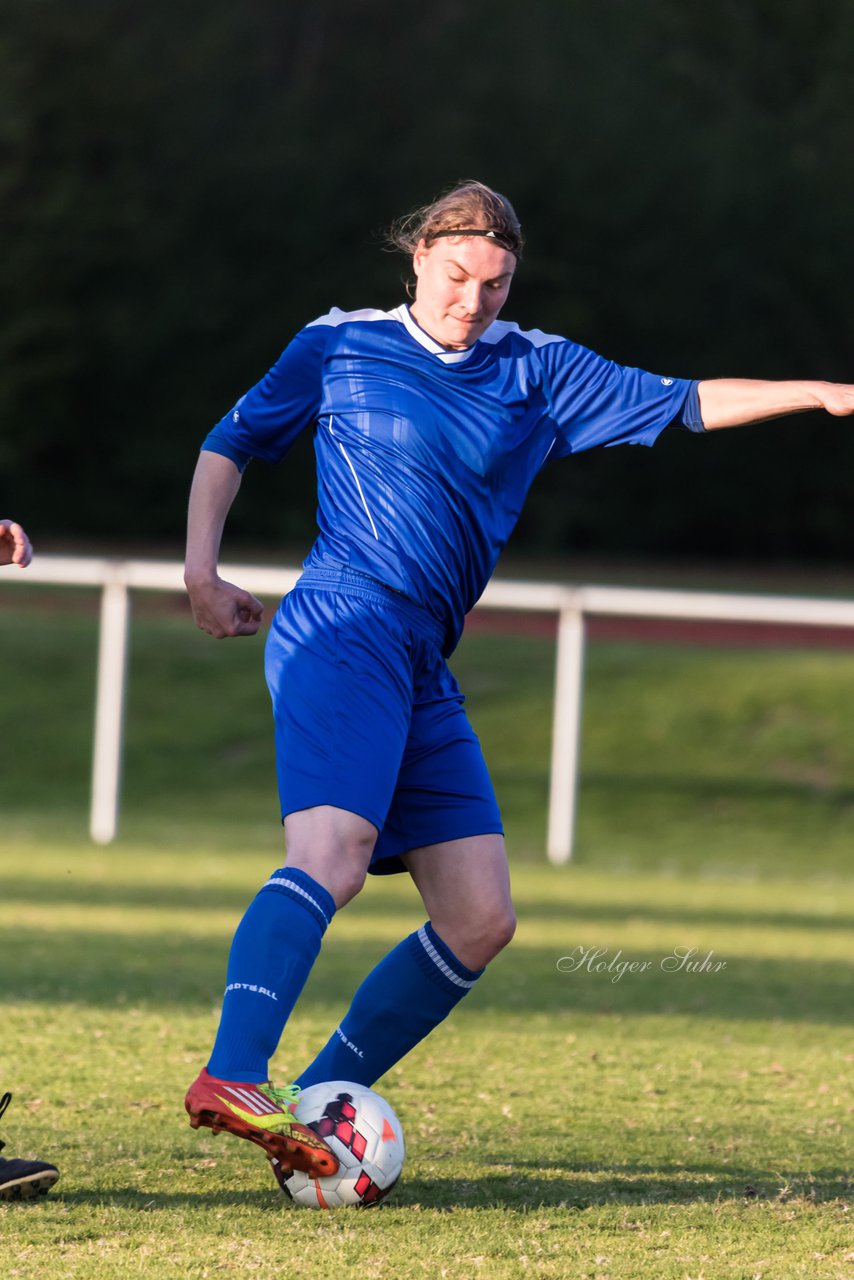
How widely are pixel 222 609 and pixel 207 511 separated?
0.22m

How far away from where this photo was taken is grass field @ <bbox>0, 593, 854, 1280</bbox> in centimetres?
331

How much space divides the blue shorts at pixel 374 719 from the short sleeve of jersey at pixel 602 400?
553mm

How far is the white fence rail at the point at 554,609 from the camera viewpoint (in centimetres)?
1033

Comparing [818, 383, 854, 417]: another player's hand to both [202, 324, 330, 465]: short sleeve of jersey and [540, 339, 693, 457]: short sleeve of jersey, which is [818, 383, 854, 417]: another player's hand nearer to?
[540, 339, 693, 457]: short sleeve of jersey

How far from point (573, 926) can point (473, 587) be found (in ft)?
14.7

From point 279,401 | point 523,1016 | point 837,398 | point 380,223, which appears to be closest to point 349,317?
point 279,401

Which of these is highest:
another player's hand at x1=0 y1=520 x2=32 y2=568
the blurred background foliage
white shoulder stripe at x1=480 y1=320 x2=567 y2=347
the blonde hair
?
the blurred background foliage

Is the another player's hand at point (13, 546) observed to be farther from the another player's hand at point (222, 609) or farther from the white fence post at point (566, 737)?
the white fence post at point (566, 737)

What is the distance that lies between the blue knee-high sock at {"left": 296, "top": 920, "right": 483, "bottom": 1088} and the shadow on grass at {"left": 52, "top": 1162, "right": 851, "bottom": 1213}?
0.86 feet

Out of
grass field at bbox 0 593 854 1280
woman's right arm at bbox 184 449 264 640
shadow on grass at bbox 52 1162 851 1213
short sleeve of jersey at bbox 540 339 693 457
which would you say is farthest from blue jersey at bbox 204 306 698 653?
grass field at bbox 0 593 854 1280

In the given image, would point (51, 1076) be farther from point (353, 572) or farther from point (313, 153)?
point (313, 153)

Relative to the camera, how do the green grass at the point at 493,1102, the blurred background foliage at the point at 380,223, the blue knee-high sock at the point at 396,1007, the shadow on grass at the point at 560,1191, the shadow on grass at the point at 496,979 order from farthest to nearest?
1. the blurred background foliage at the point at 380,223
2. the shadow on grass at the point at 496,979
3. the blue knee-high sock at the point at 396,1007
4. the shadow on grass at the point at 560,1191
5. the green grass at the point at 493,1102

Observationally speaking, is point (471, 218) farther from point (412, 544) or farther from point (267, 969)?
point (267, 969)

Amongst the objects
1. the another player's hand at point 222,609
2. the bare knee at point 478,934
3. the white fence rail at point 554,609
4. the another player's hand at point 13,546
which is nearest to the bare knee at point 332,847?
the bare knee at point 478,934
